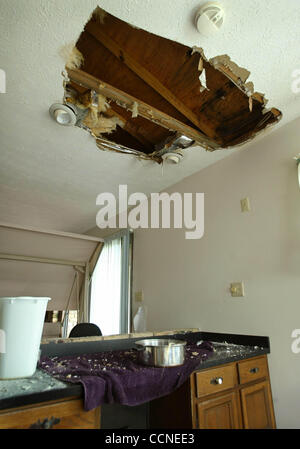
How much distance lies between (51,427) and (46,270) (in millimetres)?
2287

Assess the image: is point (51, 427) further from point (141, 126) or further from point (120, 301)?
point (120, 301)

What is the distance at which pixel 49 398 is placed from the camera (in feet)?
2.80

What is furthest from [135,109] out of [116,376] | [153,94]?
[116,376]

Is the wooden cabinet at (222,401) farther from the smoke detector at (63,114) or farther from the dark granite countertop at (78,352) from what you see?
the smoke detector at (63,114)

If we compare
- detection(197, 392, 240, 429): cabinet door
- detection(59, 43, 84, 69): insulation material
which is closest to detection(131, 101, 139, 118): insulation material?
detection(59, 43, 84, 69): insulation material

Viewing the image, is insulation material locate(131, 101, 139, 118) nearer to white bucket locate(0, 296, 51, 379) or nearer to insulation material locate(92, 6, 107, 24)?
insulation material locate(92, 6, 107, 24)

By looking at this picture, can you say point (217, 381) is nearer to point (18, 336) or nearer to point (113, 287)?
point (18, 336)

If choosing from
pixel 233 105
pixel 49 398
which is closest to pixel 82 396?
pixel 49 398

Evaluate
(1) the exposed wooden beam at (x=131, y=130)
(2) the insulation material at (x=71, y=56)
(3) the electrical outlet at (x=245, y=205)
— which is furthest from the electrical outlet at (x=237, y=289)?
(2) the insulation material at (x=71, y=56)

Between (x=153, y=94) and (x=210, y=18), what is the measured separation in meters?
0.50

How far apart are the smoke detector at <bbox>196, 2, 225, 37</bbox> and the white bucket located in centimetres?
138

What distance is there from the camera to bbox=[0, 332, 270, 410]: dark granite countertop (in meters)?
0.81
